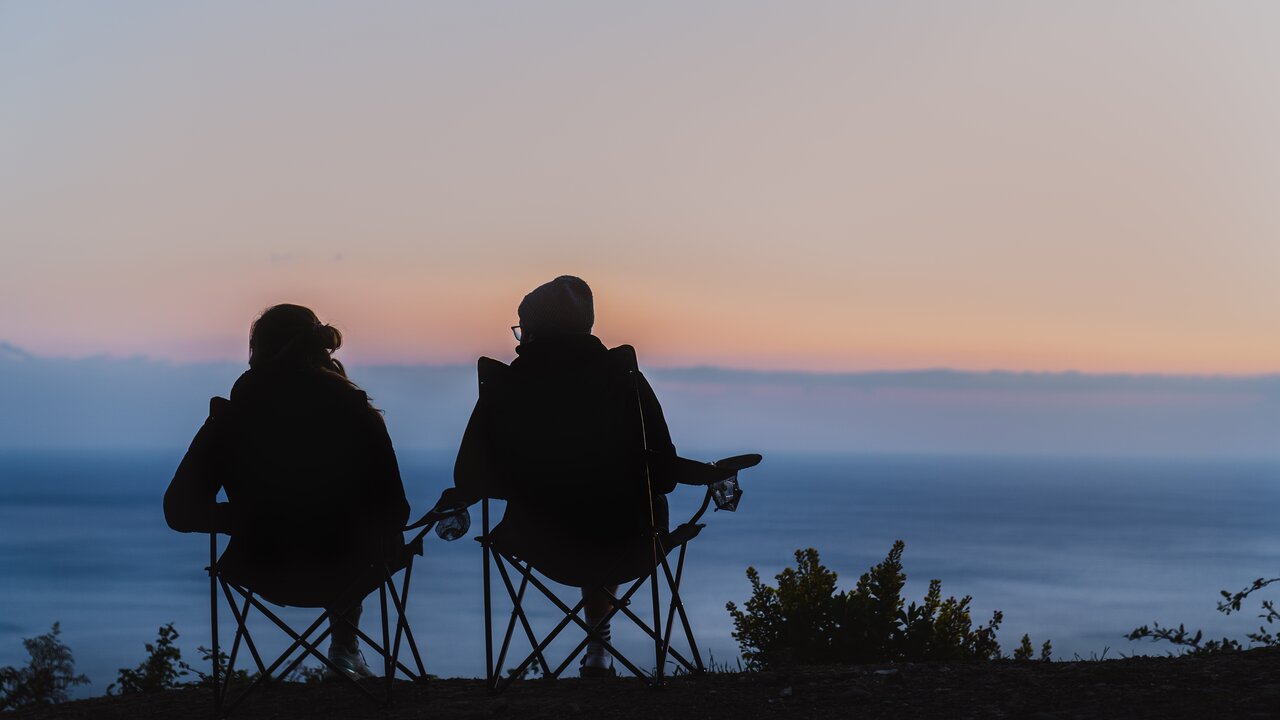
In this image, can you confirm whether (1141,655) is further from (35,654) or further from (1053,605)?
(1053,605)

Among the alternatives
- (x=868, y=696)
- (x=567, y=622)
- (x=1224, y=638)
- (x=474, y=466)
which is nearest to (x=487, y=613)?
(x=567, y=622)

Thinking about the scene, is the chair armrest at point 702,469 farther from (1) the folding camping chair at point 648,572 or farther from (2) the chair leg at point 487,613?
(2) the chair leg at point 487,613

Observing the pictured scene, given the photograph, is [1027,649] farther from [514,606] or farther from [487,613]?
[487,613]

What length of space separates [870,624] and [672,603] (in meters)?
1.93

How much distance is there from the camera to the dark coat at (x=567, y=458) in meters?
4.58

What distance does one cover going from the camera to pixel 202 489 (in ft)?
14.9

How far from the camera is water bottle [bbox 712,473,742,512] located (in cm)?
463

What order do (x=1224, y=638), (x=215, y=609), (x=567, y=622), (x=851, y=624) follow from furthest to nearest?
(x=851, y=624)
(x=1224, y=638)
(x=215, y=609)
(x=567, y=622)

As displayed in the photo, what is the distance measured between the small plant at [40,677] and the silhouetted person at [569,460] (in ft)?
10.0

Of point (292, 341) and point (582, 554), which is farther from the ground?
point (292, 341)

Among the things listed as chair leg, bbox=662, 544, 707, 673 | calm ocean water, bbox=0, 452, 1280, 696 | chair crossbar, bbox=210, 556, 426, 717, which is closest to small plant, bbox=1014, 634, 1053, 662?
chair leg, bbox=662, 544, 707, 673

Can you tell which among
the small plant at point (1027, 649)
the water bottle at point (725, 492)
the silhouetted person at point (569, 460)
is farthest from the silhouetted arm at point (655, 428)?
the small plant at point (1027, 649)

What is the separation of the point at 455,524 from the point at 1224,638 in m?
3.54

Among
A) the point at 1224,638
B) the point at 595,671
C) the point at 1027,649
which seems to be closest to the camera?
the point at 595,671
